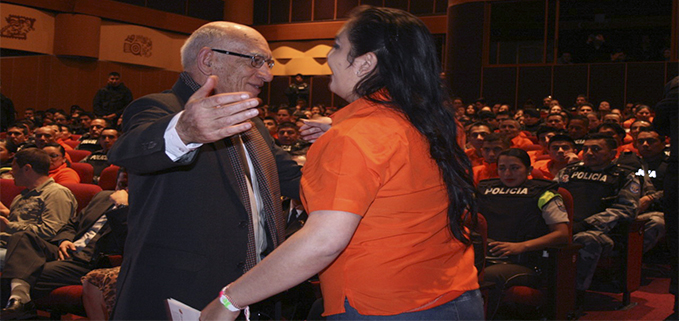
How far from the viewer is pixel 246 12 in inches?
719

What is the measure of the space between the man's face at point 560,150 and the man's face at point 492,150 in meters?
0.72

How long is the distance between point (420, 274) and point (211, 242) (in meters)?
0.67

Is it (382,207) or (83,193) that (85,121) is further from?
(382,207)

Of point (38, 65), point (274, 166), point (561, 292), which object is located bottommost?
point (561, 292)

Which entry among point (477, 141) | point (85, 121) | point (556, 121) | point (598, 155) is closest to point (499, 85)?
point (556, 121)

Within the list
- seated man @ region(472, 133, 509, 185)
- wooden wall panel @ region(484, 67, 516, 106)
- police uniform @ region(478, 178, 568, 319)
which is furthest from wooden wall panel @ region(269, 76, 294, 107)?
police uniform @ region(478, 178, 568, 319)

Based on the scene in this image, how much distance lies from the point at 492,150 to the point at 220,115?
184 inches

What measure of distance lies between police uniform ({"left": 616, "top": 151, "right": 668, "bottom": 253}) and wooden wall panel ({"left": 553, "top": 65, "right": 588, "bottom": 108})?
26.0ft

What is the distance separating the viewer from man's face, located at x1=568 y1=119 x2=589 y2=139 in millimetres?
7367

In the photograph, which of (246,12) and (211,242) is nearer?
(211,242)

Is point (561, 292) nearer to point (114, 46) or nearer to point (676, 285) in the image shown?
point (676, 285)

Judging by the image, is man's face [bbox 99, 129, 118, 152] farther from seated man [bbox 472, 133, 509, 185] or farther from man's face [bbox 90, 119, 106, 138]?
seated man [bbox 472, 133, 509, 185]

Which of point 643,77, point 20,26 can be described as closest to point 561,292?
point 643,77

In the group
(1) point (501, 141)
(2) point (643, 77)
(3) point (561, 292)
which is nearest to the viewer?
(3) point (561, 292)
